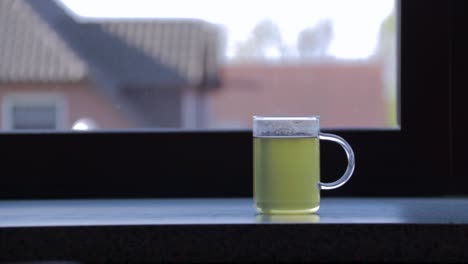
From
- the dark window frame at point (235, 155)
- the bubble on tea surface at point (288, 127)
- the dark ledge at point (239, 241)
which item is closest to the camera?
the dark ledge at point (239, 241)

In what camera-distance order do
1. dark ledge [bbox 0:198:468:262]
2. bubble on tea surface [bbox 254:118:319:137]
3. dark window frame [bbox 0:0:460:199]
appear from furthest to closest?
1. dark window frame [bbox 0:0:460:199]
2. bubble on tea surface [bbox 254:118:319:137]
3. dark ledge [bbox 0:198:468:262]

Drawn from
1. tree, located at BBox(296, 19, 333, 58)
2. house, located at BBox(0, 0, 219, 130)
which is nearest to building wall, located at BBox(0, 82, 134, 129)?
house, located at BBox(0, 0, 219, 130)

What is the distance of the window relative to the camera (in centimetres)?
138

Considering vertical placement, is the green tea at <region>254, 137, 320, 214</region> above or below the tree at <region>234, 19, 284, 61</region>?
below

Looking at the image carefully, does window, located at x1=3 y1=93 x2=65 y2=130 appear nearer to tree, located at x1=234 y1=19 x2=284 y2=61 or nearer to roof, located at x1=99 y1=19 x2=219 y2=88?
roof, located at x1=99 y1=19 x2=219 y2=88

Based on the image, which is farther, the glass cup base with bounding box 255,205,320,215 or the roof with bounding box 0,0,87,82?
the roof with bounding box 0,0,87,82

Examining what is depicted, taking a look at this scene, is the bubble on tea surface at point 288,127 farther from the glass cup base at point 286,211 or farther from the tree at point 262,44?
the tree at point 262,44

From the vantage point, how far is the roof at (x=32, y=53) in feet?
4.52

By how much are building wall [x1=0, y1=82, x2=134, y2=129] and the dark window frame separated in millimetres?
32

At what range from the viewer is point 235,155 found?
1346 mm

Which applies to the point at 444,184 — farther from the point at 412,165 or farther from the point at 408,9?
the point at 408,9

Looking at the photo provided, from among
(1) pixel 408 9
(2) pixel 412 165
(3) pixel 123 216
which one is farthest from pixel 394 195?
(3) pixel 123 216

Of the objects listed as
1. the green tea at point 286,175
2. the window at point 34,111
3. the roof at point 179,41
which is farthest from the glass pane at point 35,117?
the green tea at point 286,175

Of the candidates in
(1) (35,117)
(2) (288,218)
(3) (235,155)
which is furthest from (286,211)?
(1) (35,117)
